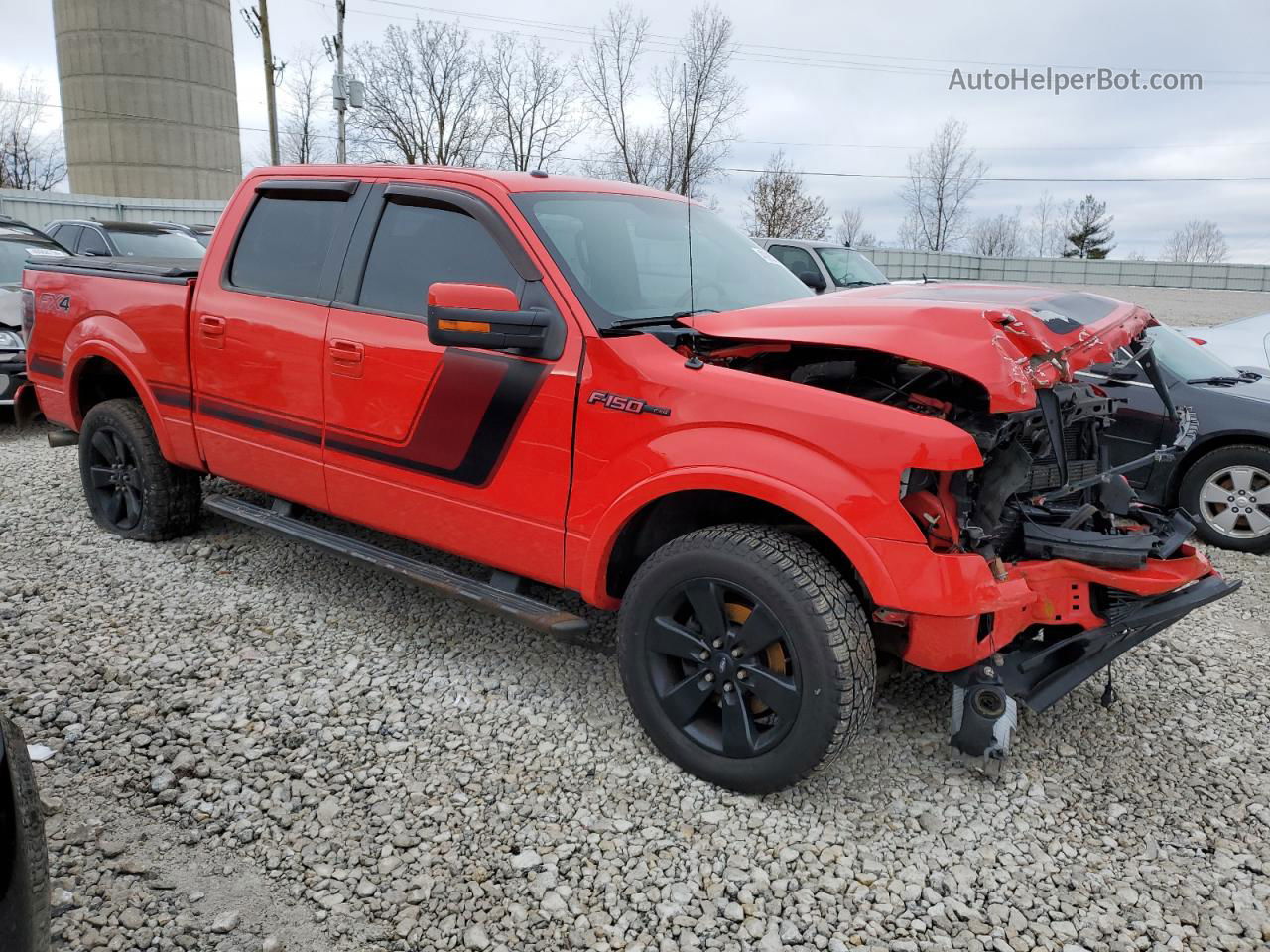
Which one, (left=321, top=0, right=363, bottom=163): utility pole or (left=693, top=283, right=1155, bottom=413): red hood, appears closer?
(left=693, top=283, right=1155, bottom=413): red hood

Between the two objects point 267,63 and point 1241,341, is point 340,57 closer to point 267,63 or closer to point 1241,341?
point 267,63

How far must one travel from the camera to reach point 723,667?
2.92m

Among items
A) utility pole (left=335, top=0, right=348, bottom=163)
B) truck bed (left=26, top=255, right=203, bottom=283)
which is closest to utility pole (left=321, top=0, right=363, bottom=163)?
utility pole (left=335, top=0, right=348, bottom=163)

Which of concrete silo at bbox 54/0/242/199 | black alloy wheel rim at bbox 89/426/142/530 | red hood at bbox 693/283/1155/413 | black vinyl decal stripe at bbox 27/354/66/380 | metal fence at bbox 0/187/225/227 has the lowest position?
black alloy wheel rim at bbox 89/426/142/530

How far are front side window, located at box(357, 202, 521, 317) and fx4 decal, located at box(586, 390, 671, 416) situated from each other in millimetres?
594

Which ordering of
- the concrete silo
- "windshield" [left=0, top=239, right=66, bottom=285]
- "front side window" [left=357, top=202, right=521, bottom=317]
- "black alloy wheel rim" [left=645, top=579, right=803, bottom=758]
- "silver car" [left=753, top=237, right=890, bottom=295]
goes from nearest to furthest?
"black alloy wheel rim" [left=645, top=579, right=803, bottom=758] → "front side window" [left=357, top=202, right=521, bottom=317] → "windshield" [left=0, top=239, right=66, bottom=285] → "silver car" [left=753, top=237, right=890, bottom=295] → the concrete silo

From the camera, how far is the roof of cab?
360cm

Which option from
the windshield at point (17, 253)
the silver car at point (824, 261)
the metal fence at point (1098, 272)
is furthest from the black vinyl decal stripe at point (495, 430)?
the metal fence at point (1098, 272)

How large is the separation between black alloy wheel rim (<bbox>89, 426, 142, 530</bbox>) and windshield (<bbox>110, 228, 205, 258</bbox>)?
7.70 meters

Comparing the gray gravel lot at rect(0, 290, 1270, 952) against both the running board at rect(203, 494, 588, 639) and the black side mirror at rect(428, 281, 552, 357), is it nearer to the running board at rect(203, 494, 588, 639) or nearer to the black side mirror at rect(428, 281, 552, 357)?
the running board at rect(203, 494, 588, 639)

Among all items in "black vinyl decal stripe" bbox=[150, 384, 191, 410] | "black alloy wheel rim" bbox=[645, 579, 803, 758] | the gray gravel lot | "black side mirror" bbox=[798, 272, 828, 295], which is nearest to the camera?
the gray gravel lot

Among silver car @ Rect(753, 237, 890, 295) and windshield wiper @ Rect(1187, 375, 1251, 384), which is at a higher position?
silver car @ Rect(753, 237, 890, 295)

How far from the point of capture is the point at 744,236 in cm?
448

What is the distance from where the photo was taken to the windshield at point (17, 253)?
29.7ft
